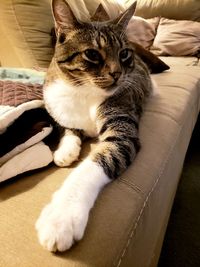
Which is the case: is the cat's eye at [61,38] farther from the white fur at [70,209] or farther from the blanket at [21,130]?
the white fur at [70,209]

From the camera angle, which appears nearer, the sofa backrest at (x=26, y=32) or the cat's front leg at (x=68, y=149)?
the cat's front leg at (x=68, y=149)

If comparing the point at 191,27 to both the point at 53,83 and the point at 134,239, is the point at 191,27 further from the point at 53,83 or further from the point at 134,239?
the point at 134,239

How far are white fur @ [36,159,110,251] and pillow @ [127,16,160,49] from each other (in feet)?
5.53

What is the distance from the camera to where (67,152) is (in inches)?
29.8

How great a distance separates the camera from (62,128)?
96cm

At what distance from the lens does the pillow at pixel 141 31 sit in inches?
83.4

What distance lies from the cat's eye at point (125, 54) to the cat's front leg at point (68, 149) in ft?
0.98

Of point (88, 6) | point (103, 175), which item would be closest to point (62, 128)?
point (103, 175)

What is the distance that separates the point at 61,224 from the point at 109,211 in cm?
11

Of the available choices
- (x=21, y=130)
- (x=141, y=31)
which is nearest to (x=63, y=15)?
(x=21, y=130)

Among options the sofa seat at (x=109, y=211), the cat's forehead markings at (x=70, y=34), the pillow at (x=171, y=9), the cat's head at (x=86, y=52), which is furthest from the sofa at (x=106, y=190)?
the pillow at (x=171, y=9)

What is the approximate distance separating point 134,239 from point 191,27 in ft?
6.98

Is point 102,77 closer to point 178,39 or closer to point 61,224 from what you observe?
point 61,224

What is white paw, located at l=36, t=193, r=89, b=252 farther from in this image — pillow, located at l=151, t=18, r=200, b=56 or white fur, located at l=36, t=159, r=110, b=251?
pillow, located at l=151, t=18, r=200, b=56
